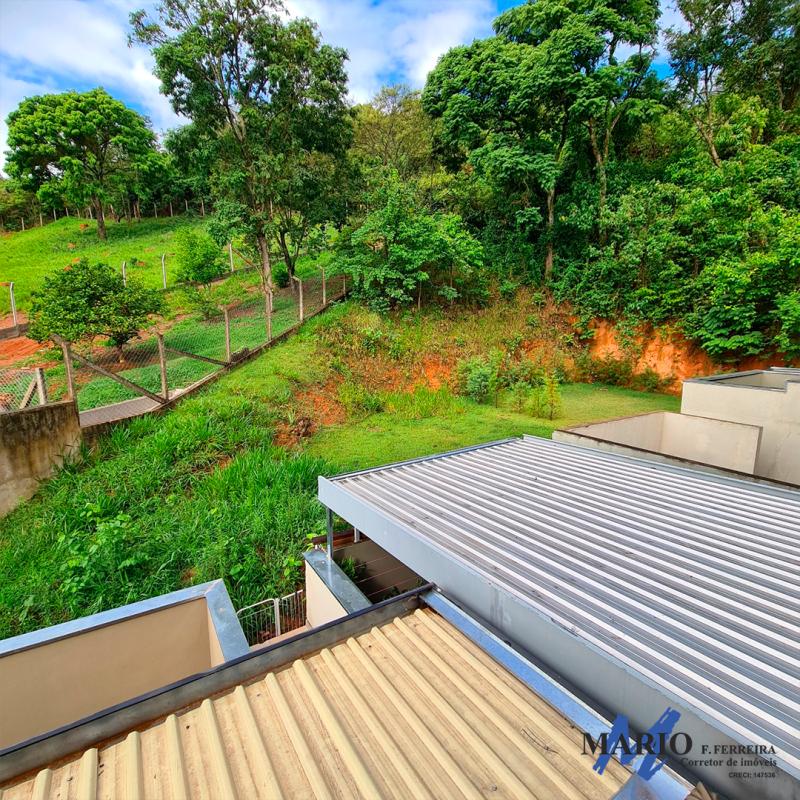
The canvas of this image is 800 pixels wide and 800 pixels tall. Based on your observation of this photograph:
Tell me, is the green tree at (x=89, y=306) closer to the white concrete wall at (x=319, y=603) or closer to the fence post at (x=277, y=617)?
the fence post at (x=277, y=617)

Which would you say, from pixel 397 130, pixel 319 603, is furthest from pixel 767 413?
pixel 397 130

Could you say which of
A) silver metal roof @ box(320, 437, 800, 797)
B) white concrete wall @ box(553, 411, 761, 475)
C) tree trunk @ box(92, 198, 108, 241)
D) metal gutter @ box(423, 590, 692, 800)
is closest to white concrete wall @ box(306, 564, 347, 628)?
silver metal roof @ box(320, 437, 800, 797)

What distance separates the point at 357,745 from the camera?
131cm

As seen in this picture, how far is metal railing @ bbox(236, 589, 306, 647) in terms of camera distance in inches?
153

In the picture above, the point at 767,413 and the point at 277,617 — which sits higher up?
the point at 767,413

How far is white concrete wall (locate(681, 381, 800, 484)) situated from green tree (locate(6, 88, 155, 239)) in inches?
993

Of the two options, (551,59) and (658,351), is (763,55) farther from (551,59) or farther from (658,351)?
(658,351)

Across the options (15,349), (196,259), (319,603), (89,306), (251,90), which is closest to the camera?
(319,603)

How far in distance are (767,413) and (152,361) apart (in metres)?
10.9

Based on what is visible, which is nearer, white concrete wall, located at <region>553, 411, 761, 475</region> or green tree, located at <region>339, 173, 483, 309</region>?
white concrete wall, located at <region>553, 411, 761, 475</region>

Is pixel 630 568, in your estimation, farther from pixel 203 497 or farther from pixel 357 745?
pixel 203 497

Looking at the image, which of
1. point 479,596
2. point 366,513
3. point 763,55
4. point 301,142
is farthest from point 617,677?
point 763,55

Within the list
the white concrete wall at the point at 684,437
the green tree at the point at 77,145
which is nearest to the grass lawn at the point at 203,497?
the white concrete wall at the point at 684,437

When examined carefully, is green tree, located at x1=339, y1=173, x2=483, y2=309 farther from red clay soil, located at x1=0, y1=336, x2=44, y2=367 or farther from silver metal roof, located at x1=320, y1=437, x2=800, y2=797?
silver metal roof, located at x1=320, y1=437, x2=800, y2=797
